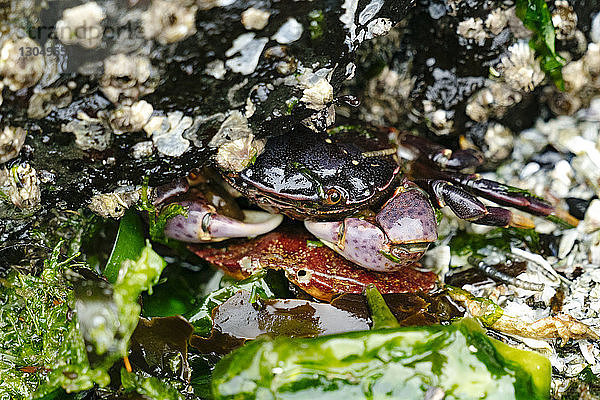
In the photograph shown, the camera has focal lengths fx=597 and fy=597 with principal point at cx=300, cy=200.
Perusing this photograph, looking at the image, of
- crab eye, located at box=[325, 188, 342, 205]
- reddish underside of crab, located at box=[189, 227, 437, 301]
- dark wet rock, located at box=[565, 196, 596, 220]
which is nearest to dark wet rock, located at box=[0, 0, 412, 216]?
crab eye, located at box=[325, 188, 342, 205]

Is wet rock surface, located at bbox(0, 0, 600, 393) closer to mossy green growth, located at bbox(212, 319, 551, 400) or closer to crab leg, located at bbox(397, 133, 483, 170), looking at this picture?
crab leg, located at bbox(397, 133, 483, 170)

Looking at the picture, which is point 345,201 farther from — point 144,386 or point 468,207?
point 144,386

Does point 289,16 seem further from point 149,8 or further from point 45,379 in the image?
point 45,379

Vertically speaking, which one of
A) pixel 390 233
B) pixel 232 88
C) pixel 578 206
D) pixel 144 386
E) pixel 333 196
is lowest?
pixel 578 206

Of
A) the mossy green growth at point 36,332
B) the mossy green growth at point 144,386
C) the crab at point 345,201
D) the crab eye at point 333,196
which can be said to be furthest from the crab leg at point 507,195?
the mossy green growth at point 36,332

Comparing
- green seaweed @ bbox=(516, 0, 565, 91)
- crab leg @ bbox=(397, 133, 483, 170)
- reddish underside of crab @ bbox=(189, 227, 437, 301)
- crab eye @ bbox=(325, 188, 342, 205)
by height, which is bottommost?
reddish underside of crab @ bbox=(189, 227, 437, 301)

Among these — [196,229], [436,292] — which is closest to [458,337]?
[436,292]

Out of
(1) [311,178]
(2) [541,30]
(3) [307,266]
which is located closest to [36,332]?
(3) [307,266]
